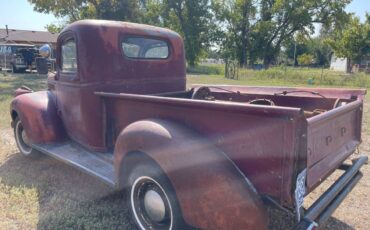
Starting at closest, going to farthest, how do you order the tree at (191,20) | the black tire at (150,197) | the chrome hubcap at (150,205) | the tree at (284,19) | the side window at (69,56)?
1. the black tire at (150,197)
2. the chrome hubcap at (150,205)
3. the side window at (69,56)
4. the tree at (284,19)
5. the tree at (191,20)

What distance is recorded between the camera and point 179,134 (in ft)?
7.13

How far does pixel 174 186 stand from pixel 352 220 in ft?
6.67

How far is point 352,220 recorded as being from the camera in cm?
305

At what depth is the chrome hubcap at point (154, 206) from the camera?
2.44m

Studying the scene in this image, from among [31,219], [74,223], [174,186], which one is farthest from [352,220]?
[31,219]

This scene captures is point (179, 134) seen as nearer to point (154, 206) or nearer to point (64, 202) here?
point (154, 206)

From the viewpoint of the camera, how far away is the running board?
9.73ft

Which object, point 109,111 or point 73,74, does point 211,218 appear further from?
point 73,74

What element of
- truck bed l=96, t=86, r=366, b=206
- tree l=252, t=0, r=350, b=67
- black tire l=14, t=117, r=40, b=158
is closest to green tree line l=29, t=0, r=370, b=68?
tree l=252, t=0, r=350, b=67

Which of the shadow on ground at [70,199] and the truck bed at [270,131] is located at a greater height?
the truck bed at [270,131]

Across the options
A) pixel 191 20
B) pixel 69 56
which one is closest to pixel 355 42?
pixel 191 20

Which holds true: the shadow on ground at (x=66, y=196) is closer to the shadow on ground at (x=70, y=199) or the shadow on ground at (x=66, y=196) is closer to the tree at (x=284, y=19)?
the shadow on ground at (x=70, y=199)

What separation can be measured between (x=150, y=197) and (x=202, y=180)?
2.32 feet

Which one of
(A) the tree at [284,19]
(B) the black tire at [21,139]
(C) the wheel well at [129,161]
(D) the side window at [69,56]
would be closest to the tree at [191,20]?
(A) the tree at [284,19]
